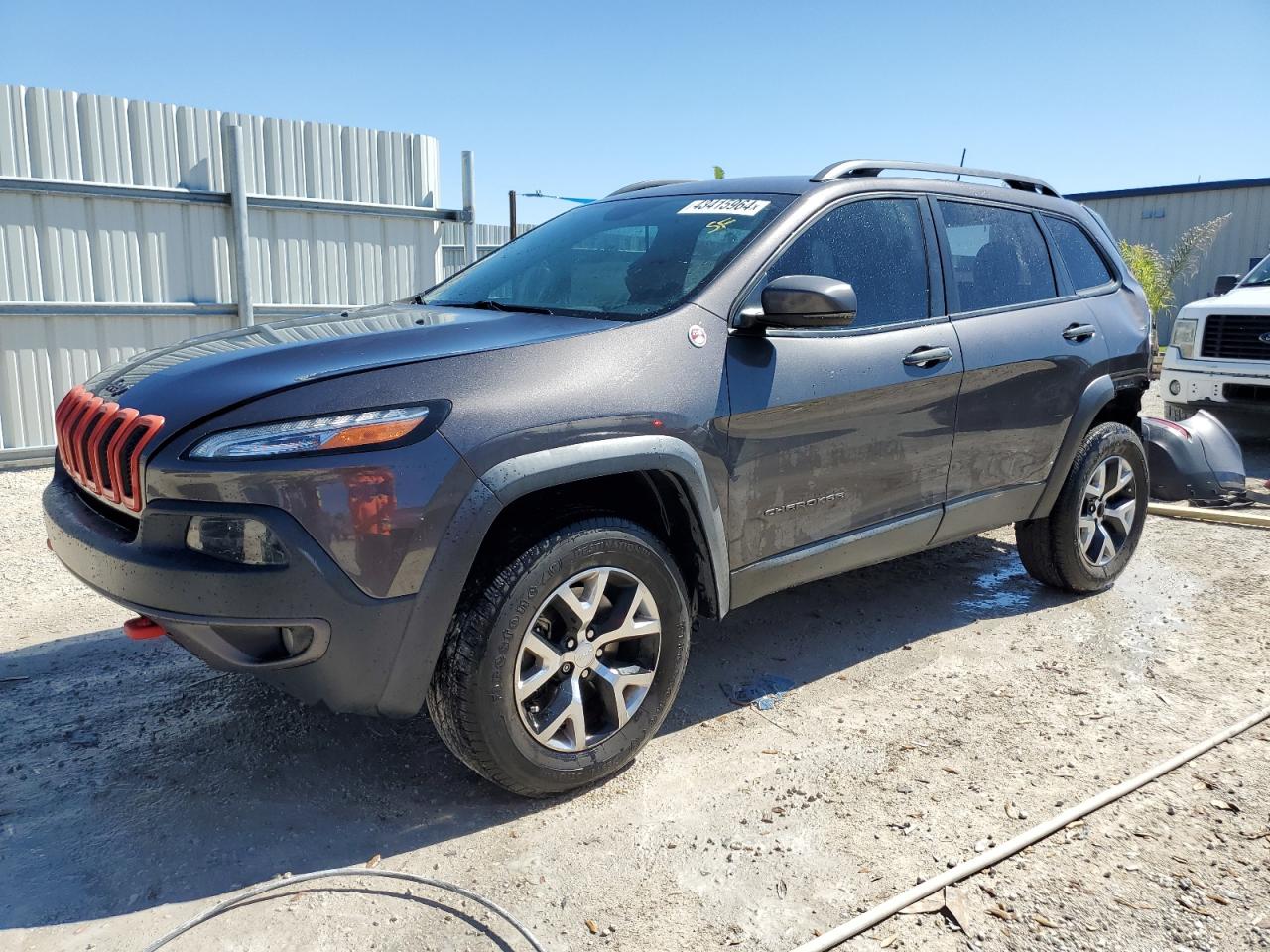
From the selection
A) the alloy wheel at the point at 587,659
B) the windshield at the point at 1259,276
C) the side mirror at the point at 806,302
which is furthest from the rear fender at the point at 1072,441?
the windshield at the point at 1259,276

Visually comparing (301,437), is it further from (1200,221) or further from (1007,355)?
(1200,221)

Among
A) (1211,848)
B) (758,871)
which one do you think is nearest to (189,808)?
(758,871)

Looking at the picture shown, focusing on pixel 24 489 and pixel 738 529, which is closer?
pixel 738 529

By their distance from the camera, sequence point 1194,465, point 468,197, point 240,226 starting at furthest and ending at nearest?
point 468,197
point 240,226
point 1194,465

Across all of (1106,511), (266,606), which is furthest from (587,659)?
(1106,511)

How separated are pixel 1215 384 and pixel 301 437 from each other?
823 cm

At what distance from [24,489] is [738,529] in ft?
20.1

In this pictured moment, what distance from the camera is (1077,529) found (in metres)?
4.61

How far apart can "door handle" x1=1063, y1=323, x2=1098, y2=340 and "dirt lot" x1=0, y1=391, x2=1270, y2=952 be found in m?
1.31

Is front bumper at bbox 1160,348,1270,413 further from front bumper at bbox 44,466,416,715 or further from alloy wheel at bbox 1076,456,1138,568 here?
front bumper at bbox 44,466,416,715

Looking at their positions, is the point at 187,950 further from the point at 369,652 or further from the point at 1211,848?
the point at 1211,848

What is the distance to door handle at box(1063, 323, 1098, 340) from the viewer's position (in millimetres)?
4371

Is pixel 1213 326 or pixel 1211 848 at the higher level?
pixel 1213 326

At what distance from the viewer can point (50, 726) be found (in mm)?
3377
